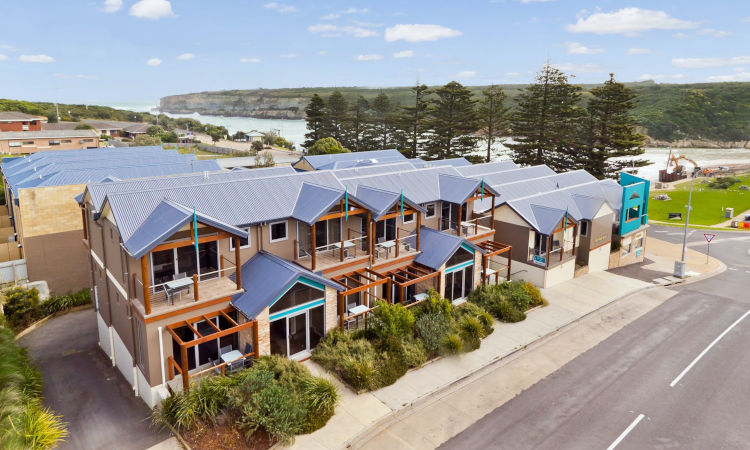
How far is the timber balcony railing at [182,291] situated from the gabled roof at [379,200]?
6.75 meters

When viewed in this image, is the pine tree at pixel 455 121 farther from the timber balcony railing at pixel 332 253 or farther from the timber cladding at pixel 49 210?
the timber cladding at pixel 49 210

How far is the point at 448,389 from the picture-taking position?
57.9 ft

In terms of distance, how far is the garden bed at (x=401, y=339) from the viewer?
1766 cm

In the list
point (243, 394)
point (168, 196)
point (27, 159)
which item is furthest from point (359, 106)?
point (243, 394)

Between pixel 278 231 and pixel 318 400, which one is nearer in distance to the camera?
pixel 318 400

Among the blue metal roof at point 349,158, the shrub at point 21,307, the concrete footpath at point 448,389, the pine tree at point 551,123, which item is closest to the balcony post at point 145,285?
the concrete footpath at point 448,389

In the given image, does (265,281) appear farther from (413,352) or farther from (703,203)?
(703,203)

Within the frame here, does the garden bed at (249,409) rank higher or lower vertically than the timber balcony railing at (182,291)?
lower

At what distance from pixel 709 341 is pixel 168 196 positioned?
2488 centimetres

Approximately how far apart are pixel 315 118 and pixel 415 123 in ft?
69.8

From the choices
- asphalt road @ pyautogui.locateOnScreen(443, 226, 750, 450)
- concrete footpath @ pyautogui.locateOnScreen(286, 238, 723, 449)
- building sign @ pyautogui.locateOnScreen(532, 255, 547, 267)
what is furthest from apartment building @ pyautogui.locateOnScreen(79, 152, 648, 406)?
asphalt road @ pyautogui.locateOnScreen(443, 226, 750, 450)

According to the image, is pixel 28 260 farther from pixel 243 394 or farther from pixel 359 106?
pixel 359 106

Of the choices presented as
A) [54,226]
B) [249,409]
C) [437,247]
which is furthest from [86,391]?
[437,247]

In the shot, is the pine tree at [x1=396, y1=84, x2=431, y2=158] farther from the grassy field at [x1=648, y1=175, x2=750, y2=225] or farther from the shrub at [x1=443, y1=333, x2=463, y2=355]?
the shrub at [x1=443, y1=333, x2=463, y2=355]
